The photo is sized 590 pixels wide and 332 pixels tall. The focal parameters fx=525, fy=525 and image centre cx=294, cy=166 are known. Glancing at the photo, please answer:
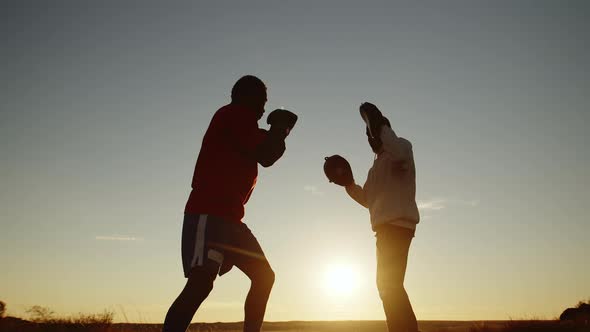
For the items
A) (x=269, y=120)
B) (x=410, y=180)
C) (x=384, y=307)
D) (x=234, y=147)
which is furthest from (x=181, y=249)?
(x=410, y=180)

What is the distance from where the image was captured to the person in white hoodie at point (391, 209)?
15.2 ft

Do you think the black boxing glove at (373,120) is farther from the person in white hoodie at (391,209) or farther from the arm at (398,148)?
the arm at (398,148)

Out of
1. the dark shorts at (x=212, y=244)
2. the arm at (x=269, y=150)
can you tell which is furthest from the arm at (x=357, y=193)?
the dark shorts at (x=212, y=244)

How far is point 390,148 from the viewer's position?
503 centimetres

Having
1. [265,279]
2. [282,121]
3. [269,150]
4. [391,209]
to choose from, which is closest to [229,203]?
[269,150]

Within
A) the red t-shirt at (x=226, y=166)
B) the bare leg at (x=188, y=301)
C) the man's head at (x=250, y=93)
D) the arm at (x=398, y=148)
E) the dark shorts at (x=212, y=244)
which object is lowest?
the bare leg at (x=188, y=301)

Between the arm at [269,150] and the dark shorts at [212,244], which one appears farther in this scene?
the arm at [269,150]

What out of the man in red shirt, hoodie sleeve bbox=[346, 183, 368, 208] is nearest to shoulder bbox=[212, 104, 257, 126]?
the man in red shirt

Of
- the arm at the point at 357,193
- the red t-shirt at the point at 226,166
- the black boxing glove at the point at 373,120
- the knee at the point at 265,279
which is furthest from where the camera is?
the arm at the point at 357,193

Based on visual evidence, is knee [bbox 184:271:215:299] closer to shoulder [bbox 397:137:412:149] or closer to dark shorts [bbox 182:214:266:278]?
dark shorts [bbox 182:214:266:278]

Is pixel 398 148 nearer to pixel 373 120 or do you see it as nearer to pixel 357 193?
pixel 373 120

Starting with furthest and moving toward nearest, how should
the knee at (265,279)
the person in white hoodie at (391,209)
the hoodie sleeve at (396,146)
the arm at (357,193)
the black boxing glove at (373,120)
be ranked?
the arm at (357,193) → the black boxing glove at (373,120) → the hoodie sleeve at (396,146) → the person in white hoodie at (391,209) → the knee at (265,279)

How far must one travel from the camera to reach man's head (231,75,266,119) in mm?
4364

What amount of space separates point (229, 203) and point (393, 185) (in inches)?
69.8
